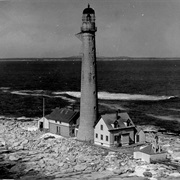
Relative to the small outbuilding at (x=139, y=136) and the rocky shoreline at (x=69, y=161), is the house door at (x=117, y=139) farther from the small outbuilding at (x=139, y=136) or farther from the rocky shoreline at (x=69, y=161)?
the small outbuilding at (x=139, y=136)

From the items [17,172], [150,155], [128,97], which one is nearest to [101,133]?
[150,155]

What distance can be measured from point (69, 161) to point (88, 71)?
11.2m

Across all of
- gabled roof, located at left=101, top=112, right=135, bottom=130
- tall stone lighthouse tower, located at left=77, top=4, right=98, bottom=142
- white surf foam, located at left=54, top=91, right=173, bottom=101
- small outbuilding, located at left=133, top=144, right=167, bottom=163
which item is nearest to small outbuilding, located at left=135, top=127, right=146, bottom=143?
gabled roof, located at left=101, top=112, right=135, bottom=130

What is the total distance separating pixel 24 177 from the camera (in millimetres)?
33250

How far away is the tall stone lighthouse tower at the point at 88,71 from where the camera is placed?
43.7 meters

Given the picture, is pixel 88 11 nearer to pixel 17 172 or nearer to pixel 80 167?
pixel 80 167

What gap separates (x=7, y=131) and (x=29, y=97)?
46.3 m

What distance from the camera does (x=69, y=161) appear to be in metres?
37.4

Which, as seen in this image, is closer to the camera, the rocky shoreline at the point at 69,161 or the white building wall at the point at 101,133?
the rocky shoreline at the point at 69,161

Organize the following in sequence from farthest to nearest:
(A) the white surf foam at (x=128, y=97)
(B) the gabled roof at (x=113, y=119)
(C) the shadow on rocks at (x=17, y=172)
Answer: (A) the white surf foam at (x=128, y=97)
(B) the gabled roof at (x=113, y=119)
(C) the shadow on rocks at (x=17, y=172)

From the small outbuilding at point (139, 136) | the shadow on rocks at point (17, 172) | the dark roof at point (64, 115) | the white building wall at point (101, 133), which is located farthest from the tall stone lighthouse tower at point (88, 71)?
the shadow on rocks at point (17, 172)

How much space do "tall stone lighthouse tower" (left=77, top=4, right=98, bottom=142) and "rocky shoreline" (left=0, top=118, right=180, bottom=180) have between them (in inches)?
122

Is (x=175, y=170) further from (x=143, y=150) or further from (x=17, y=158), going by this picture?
(x=17, y=158)

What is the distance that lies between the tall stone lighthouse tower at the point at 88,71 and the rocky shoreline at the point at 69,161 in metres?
3.09
